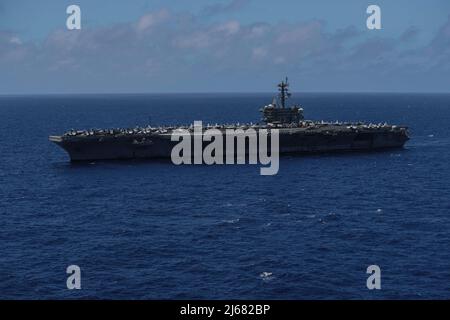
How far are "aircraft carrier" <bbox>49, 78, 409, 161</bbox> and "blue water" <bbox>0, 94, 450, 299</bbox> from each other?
3.16 metres

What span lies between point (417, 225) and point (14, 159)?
70.4 metres

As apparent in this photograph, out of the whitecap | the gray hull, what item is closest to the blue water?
the whitecap

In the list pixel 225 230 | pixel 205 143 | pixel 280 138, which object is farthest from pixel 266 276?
pixel 280 138

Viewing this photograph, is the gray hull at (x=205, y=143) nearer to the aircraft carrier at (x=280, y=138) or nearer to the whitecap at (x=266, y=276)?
the aircraft carrier at (x=280, y=138)

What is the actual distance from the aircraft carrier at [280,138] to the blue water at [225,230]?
3.16 metres

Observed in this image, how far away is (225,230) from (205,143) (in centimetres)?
4145

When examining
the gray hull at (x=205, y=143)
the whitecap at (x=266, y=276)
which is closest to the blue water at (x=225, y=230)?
the whitecap at (x=266, y=276)

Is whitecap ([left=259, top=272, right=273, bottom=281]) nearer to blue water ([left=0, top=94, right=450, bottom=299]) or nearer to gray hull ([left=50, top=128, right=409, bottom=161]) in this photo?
blue water ([left=0, top=94, right=450, bottom=299])

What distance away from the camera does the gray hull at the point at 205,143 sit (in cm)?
8631

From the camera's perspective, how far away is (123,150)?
290 feet

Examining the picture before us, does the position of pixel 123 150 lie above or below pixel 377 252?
above

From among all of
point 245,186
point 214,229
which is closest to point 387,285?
point 214,229

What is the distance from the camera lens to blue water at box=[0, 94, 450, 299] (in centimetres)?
3825

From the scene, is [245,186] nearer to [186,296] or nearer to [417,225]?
[417,225]
